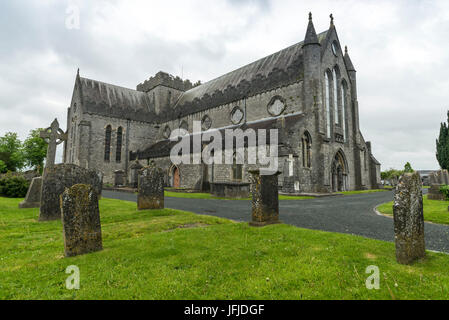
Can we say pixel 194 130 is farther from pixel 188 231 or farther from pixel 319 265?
pixel 319 265

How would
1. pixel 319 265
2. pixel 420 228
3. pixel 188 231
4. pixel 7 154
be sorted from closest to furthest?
1. pixel 319 265
2. pixel 420 228
3. pixel 188 231
4. pixel 7 154

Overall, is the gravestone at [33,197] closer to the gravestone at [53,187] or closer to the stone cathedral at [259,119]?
the gravestone at [53,187]

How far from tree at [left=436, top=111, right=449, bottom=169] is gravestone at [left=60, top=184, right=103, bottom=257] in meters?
37.9

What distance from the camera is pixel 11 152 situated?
42.8 metres


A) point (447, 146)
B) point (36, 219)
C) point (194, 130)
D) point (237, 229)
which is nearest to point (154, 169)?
point (36, 219)

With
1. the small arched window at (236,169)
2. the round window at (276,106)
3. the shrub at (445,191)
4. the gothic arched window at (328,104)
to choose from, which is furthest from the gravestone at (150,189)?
the gothic arched window at (328,104)

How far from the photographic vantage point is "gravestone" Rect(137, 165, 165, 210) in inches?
349

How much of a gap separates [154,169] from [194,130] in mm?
20500

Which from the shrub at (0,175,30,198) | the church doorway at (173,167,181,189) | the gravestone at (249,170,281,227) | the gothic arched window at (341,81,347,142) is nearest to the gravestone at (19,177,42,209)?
the shrub at (0,175,30,198)

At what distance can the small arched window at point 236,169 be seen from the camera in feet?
63.4

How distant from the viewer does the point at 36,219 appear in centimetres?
718

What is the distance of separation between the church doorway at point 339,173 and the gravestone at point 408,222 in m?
18.9

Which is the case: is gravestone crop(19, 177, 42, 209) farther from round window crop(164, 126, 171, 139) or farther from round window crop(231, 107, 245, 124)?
round window crop(164, 126, 171, 139)

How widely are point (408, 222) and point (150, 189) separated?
7.70 m
